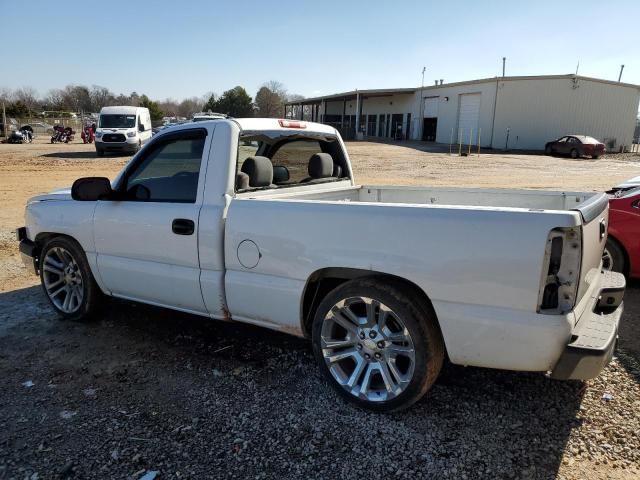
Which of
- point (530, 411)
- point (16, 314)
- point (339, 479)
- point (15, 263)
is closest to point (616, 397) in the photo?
point (530, 411)

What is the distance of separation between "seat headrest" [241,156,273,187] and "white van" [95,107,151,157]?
24.1 meters

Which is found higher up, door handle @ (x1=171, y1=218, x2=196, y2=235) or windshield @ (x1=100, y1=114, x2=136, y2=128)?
windshield @ (x1=100, y1=114, x2=136, y2=128)

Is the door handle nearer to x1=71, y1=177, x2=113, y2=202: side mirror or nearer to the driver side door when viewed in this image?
the driver side door

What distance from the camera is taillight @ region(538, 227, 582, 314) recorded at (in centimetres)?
255

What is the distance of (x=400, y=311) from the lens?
294 centimetres

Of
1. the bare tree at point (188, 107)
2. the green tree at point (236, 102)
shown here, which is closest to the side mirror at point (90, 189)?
the green tree at point (236, 102)

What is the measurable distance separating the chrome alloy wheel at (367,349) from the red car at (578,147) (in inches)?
1307

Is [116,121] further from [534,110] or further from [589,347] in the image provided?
[534,110]

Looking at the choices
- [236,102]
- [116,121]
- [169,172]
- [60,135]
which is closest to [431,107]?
[116,121]

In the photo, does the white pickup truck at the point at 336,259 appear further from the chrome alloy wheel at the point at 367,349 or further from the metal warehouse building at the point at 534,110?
the metal warehouse building at the point at 534,110

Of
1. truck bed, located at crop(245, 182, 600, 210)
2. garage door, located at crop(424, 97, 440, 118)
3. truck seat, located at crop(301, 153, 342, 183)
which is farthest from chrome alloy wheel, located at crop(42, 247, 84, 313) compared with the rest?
garage door, located at crop(424, 97, 440, 118)

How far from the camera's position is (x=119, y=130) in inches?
1017

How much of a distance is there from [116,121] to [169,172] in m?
24.7

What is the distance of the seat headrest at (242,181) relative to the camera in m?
3.75
